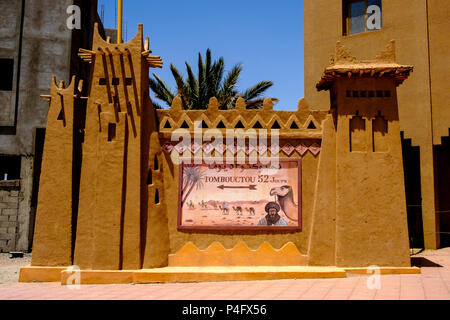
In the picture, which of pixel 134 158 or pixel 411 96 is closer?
pixel 134 158

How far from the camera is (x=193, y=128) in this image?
412 inches

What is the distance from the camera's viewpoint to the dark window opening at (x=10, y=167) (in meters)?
19.0

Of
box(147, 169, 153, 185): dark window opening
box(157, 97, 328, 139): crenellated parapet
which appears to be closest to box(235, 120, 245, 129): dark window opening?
box(157, 97, 328, 139): crenellated parapet

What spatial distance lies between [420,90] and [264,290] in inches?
393

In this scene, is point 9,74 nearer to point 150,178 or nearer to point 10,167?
point 10,167

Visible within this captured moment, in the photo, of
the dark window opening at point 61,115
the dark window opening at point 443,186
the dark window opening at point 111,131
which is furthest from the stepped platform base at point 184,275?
the dark window opening at point 443,186

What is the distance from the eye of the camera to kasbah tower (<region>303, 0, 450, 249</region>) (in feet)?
47.4

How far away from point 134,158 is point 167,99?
1077 cm

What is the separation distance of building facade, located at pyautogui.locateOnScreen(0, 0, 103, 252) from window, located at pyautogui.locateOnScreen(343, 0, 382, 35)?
11653 millimetres

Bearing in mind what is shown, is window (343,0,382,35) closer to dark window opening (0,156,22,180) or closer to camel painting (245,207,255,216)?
camel painting (245,207,255,216)

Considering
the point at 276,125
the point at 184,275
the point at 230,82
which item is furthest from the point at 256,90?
the point at 184,275
